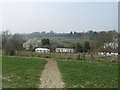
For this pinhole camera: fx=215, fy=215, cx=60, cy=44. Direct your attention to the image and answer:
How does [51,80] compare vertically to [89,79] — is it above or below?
above

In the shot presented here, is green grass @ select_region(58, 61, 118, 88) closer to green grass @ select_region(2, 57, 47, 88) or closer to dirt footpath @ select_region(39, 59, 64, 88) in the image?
dirt footpath @ select_region(39, 59, 64, 88)

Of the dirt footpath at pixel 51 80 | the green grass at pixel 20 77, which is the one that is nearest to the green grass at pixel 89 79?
the dirt footpath at pixel 51 80

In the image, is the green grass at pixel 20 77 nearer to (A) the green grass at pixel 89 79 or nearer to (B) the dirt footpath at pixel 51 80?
(B) the dirt footpath at pixel 51 80

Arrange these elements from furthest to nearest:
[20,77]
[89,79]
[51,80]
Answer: [20,77]
[89,79]
[51,80]

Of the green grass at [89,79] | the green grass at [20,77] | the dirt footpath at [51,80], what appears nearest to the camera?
the green grass at [20,77]

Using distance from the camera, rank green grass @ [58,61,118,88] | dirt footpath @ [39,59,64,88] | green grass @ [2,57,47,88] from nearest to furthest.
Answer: green grass @ [2,57,47,88] < dirt footpath @ [39,59,64,88] < green grass @ [58,61,118,88]

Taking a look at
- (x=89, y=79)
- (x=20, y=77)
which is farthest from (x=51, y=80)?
(x=89, y=79)

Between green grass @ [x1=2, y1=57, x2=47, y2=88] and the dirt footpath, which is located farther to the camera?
the dirt footpath

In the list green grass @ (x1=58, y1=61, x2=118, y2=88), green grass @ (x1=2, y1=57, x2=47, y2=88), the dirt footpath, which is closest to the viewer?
green grass @ (x1=2, y1=57, x2=47, y2=88)

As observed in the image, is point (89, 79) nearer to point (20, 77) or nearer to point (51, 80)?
point (51, 80)

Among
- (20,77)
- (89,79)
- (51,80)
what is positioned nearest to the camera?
(51,80)

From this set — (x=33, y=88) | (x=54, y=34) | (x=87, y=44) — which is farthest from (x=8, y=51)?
(x=54, y=34)

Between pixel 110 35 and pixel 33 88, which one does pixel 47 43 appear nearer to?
pixel 110 35

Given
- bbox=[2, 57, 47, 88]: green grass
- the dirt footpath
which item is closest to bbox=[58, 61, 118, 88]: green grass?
the dirt footpath
